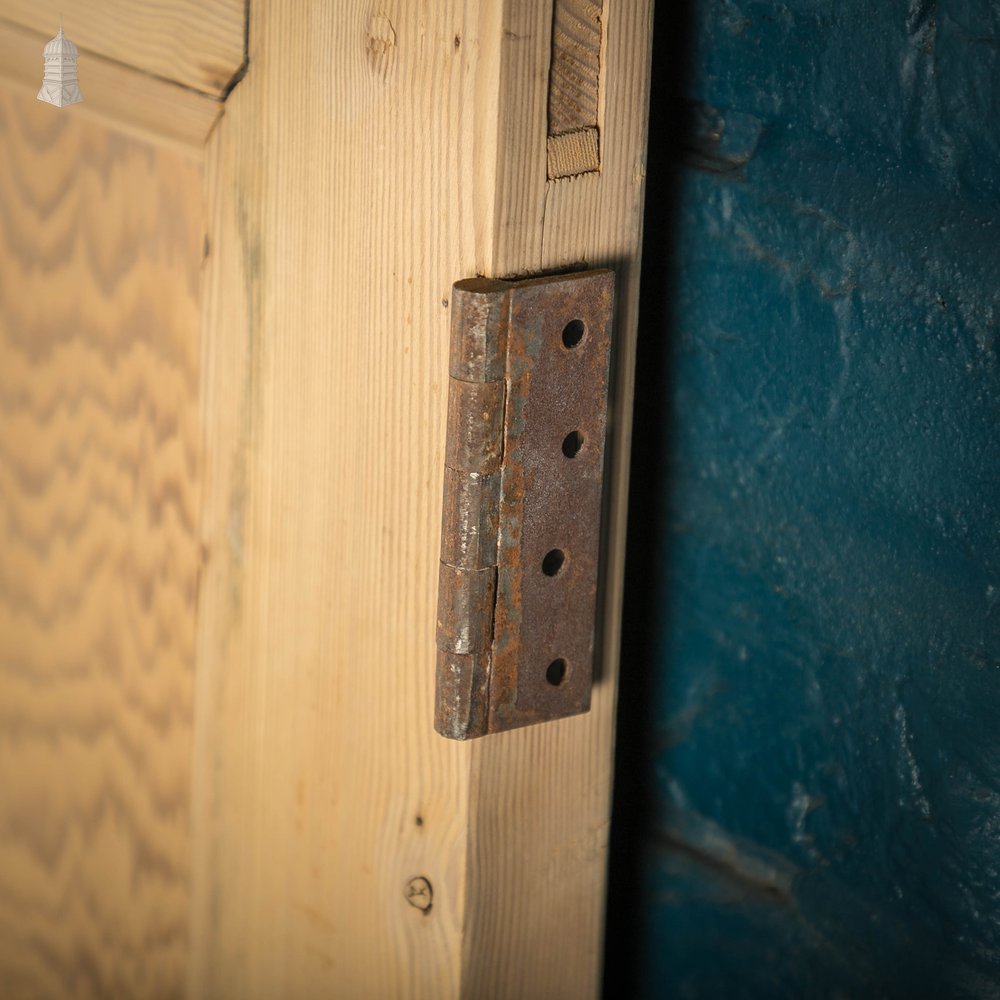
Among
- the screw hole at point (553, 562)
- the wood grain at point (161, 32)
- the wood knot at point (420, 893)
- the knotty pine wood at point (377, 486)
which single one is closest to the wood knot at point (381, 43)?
the knotty pine wood at point (377, 486)

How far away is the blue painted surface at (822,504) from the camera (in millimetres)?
812

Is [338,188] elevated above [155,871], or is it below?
above

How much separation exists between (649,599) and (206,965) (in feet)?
1.43

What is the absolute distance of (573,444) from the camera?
31.2 inches

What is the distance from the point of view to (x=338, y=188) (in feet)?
2.76

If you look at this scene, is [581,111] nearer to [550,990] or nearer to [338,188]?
[338,188]

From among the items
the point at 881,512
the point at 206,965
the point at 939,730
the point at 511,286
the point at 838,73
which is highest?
the point at 838,73

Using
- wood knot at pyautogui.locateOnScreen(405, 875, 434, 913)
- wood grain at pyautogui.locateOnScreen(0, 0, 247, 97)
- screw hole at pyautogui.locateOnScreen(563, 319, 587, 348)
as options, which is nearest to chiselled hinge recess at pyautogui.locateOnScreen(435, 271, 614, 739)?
screw hole at pyautogui.locateOnScreen(563, 319, 587, 348)

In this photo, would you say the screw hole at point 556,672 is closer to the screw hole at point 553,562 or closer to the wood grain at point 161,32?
the screw hole at point 553,562

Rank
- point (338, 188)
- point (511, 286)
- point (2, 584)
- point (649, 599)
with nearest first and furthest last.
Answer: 1. point (511, 286)
2. point (338, 188)
3. point (649, 599)
4. point (2, 584)

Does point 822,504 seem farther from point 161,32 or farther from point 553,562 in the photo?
point 161,32

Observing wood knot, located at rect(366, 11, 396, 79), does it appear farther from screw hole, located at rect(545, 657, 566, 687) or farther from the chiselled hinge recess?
screw hole, located at rect(545, 657, 566, 687)

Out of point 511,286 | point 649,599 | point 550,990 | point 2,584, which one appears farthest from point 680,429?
point 2,584

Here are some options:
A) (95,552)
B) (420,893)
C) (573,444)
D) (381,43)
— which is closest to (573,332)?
(573,444)
